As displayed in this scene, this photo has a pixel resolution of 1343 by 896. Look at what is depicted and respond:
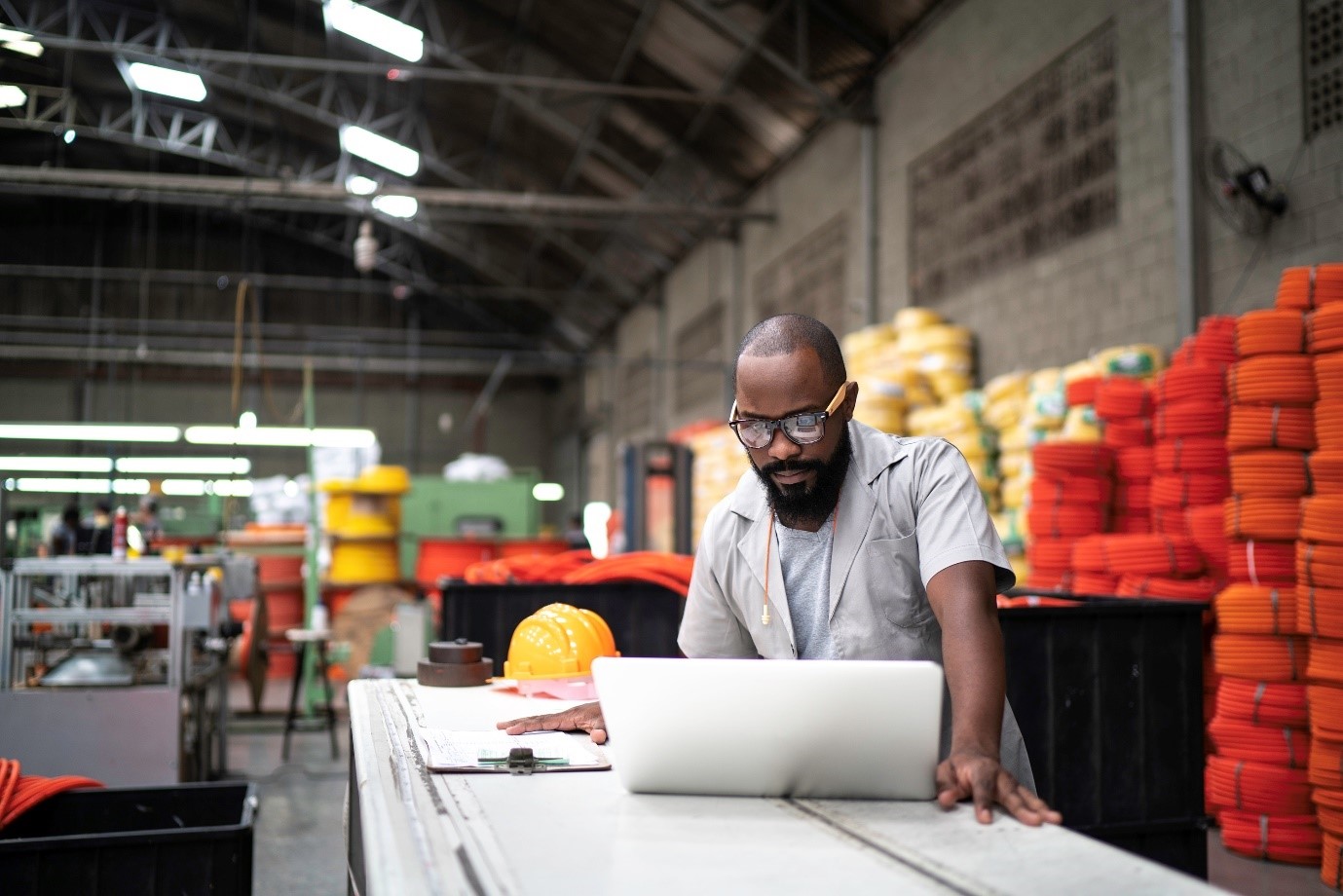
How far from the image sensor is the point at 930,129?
10.5 meters

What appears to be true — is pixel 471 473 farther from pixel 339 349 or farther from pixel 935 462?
pixel 935 462

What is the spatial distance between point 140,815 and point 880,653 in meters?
2.49

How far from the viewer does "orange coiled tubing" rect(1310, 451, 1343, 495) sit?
477cm

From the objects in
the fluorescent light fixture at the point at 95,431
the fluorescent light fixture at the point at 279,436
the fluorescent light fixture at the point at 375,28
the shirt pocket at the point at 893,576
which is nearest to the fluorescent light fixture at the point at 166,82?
the fluorescent light fixture at the point at 375,28

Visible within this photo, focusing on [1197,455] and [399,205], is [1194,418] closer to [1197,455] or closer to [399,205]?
[1197,455]

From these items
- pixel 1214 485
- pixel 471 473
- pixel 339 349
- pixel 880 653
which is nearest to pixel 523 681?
pixel 880 653

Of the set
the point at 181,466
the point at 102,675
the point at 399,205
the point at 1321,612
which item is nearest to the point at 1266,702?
the point at 1321,612

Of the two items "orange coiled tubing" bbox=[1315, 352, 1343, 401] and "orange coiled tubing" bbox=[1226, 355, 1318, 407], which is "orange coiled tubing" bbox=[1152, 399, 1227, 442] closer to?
"orange coiled tubing" bbox=[1226, 355, 1318, 407]

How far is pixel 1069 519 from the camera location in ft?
21.5

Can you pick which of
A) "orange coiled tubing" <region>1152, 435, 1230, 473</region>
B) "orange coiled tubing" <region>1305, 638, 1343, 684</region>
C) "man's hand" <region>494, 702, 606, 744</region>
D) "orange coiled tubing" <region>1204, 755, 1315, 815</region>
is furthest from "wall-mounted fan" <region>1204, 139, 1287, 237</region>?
"man's hand" <region>494, 702, 606, 744</region>

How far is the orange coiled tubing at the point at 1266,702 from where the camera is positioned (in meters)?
5.05

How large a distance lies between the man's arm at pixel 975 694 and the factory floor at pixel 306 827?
1.95 metres

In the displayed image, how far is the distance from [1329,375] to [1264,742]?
1706 millimetres

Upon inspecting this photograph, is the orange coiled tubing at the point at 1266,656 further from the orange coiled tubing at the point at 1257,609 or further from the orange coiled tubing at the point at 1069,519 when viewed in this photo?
the orange coiled tubing at the point at 1069,519
